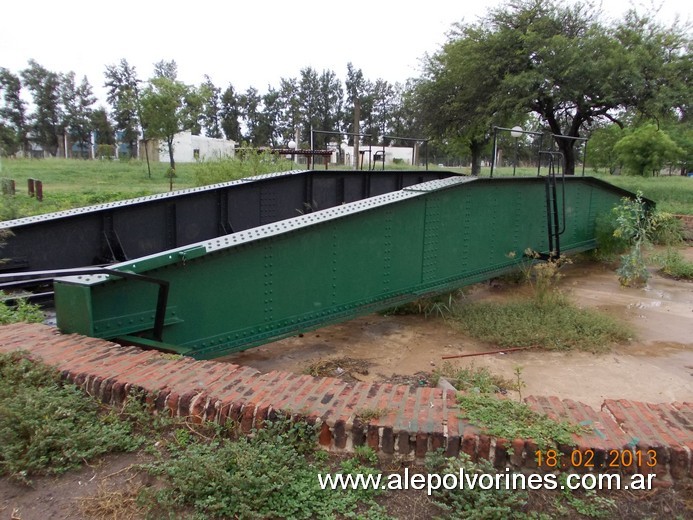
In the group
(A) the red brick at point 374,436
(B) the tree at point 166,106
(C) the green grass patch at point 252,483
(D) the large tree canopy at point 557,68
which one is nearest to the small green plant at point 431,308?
(A) the red brick at point 374,436

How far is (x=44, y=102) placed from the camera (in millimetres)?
63438

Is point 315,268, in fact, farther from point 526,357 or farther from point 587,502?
point 587,502

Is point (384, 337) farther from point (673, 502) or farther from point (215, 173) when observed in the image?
point (215, 173)

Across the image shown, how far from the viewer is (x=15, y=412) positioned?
250 cm

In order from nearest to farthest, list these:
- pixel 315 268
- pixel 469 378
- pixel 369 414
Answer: pixel 369 414 < pixel 469 378 < pixel 315 268

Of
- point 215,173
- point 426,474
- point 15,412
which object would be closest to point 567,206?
point 215,173

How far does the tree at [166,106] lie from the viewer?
87.5ft

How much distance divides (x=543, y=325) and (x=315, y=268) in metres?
3.39

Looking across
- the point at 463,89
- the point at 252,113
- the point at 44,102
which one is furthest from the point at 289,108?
the point at 463,89

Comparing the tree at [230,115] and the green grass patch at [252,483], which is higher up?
the tree at [230,115]

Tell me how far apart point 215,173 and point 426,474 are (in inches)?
445

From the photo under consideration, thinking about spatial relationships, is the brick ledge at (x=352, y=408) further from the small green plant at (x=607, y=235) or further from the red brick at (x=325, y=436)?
the small green plant at (x=607, y=235)

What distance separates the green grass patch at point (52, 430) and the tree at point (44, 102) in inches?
2816

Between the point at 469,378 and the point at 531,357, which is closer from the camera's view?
the point at 469,378
